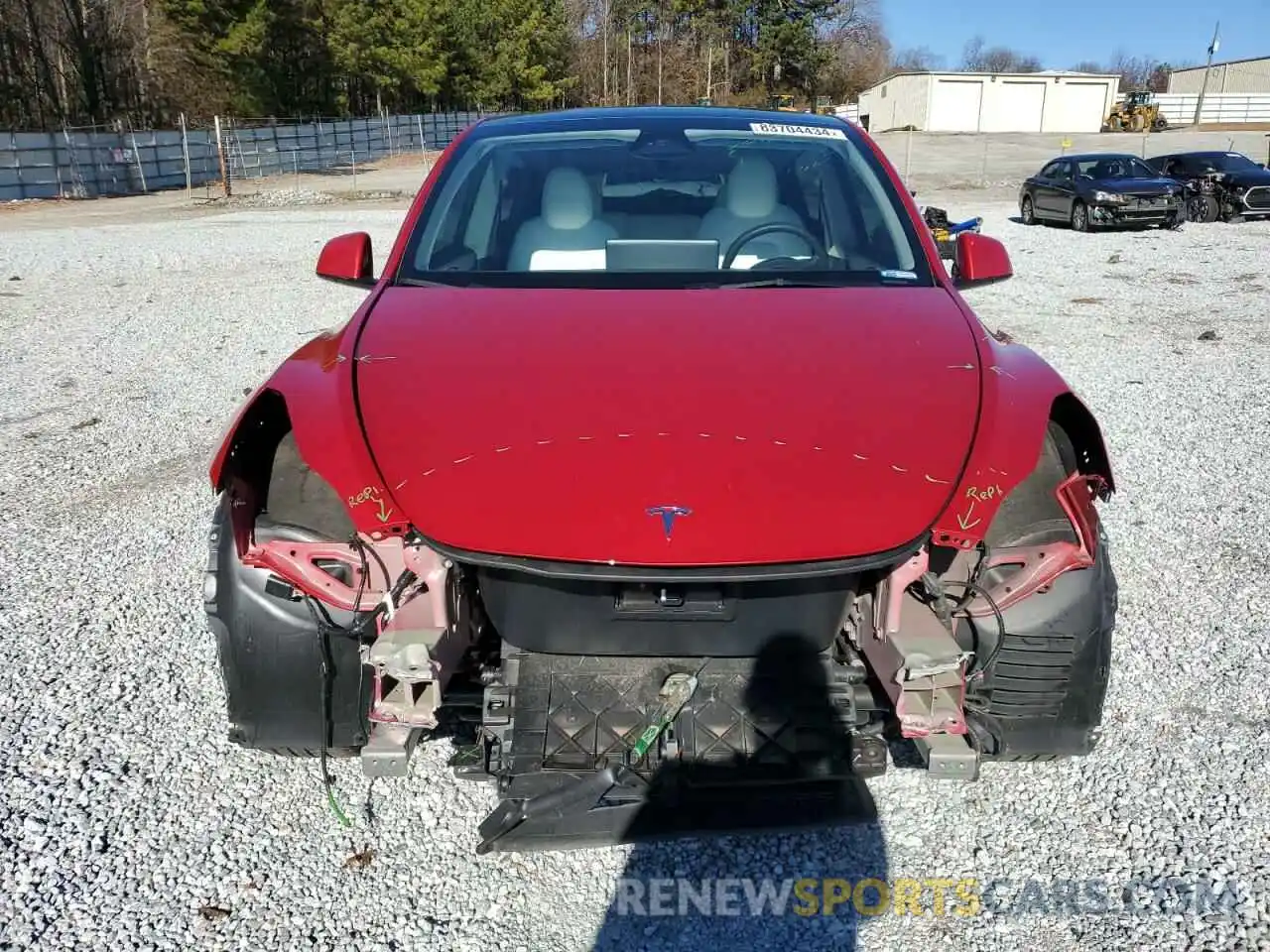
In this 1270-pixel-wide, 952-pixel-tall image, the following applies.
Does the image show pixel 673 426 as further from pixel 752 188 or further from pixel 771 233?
pixel 752 188

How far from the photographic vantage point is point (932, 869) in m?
2.27

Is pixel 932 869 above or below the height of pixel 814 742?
below

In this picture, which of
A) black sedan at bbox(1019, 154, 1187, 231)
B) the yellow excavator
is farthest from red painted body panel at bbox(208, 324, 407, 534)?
the yellow excavator

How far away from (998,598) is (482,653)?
1.20 m

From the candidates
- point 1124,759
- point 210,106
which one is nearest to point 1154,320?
point 1124,759

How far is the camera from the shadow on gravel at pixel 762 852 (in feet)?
6.54

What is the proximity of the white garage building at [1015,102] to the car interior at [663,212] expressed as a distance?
62777mm

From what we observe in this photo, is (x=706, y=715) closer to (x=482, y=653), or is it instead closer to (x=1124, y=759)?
(x=482, y=653)

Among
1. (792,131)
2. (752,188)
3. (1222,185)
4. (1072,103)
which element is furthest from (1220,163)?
(1072,103)

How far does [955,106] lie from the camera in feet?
196

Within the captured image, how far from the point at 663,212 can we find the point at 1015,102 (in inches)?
2597

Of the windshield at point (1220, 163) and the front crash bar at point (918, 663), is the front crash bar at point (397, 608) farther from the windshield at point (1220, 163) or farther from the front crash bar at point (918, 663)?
the windshield at point (1220, 163)

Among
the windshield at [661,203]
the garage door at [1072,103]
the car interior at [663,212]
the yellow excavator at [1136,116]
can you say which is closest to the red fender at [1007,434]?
the windshield at [661,203]

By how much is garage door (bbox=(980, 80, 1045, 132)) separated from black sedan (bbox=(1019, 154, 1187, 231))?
47419 mm
